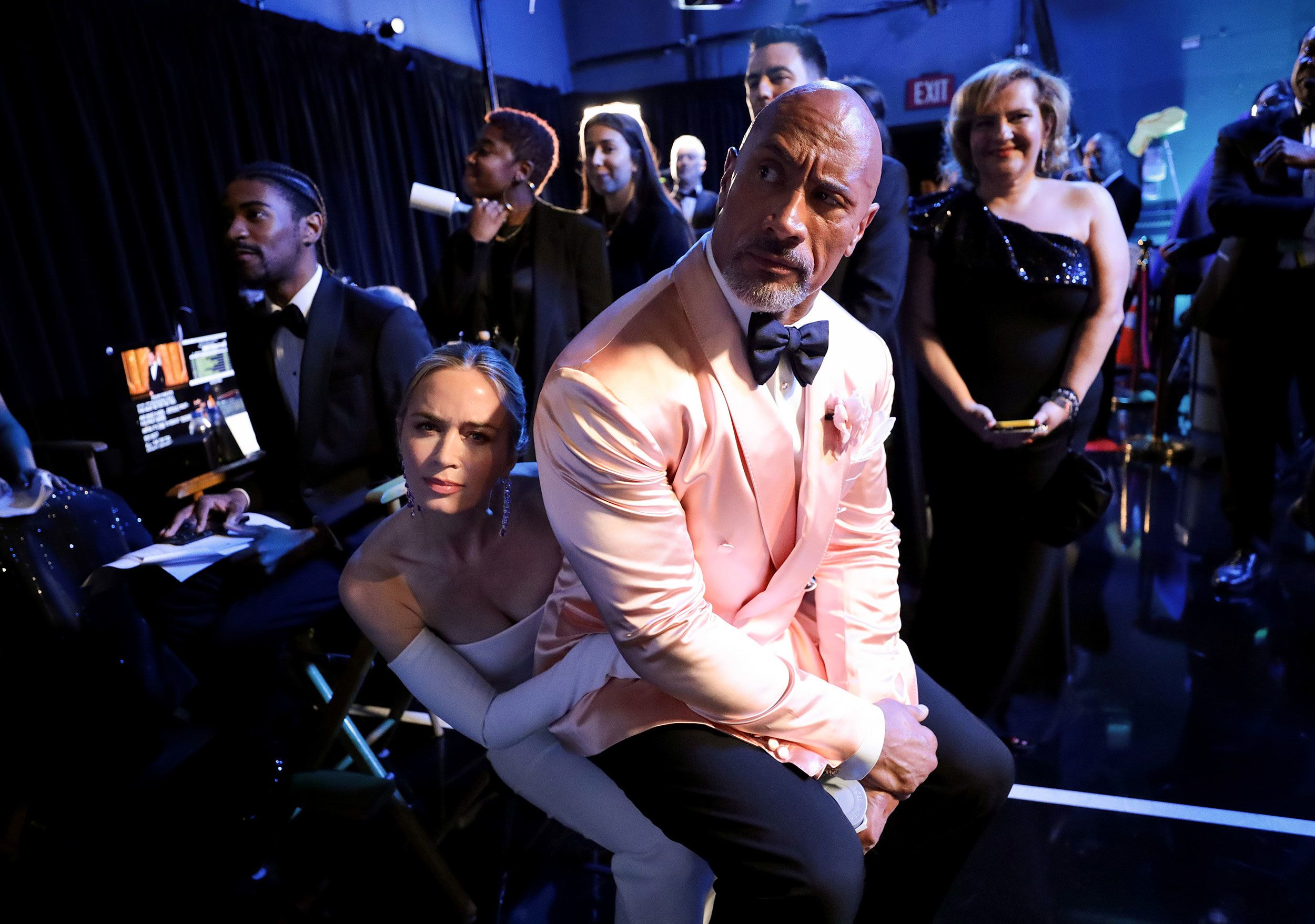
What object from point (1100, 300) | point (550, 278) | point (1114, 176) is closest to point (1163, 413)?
point (1114, 176)

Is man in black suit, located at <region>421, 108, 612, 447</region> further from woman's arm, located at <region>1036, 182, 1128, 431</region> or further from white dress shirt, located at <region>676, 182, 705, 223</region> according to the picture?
white dress shirt, located at <region>676, 182, 705, 223</region>

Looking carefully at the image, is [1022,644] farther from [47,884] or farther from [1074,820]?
[47,884]

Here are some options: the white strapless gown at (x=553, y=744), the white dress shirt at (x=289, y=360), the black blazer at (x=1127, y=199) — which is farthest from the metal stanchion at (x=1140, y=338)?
the white strapless gown at (x=553, y=744)

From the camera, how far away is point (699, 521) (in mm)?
1281

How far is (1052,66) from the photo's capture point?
7652 millimetres

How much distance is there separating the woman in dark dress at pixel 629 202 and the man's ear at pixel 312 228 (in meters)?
1.09

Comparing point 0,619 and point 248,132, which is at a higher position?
point 248,132

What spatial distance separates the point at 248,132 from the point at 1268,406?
5367 millimetres

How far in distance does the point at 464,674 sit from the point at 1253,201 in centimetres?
301

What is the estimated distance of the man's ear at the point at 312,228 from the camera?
2.29 m

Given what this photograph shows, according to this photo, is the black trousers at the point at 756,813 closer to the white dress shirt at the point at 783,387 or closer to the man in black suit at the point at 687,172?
the white dress shirt at the point at 783,387

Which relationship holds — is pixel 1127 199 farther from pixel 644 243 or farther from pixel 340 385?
pixel 340 385

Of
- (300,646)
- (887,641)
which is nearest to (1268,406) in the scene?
(887,641)

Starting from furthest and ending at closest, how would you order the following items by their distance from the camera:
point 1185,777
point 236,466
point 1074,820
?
point 236,466 → point 1185,777 → point 1074,820
